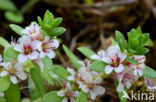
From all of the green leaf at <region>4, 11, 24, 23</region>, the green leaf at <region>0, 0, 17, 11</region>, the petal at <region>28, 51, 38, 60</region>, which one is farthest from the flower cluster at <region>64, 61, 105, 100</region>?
the green leaf at <region>0, 0, 17, 11</region>

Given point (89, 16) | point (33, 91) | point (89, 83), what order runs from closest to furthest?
point (89, 83) → point (33, 91) → point (89, 16)

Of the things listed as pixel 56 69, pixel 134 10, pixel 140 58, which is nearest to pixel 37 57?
pixel 56 69

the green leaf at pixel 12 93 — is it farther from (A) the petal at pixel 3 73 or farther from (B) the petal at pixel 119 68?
(B) the petal at pixel 119 68

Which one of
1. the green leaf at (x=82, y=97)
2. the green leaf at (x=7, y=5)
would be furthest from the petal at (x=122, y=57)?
the green leaf at (x=7, y=5)

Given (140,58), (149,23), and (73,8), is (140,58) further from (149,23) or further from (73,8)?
(73,8)

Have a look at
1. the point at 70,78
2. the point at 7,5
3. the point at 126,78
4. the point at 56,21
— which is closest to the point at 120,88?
the point at 126,78

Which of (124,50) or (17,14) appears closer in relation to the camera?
(124,50)

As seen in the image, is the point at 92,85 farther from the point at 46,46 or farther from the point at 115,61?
the point at 46,46

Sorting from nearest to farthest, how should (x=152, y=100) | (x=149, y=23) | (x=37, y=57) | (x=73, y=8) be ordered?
(x=37, y=57) → (x=152, y=100) → (x=149, y=23) → (x=73, y=8)
